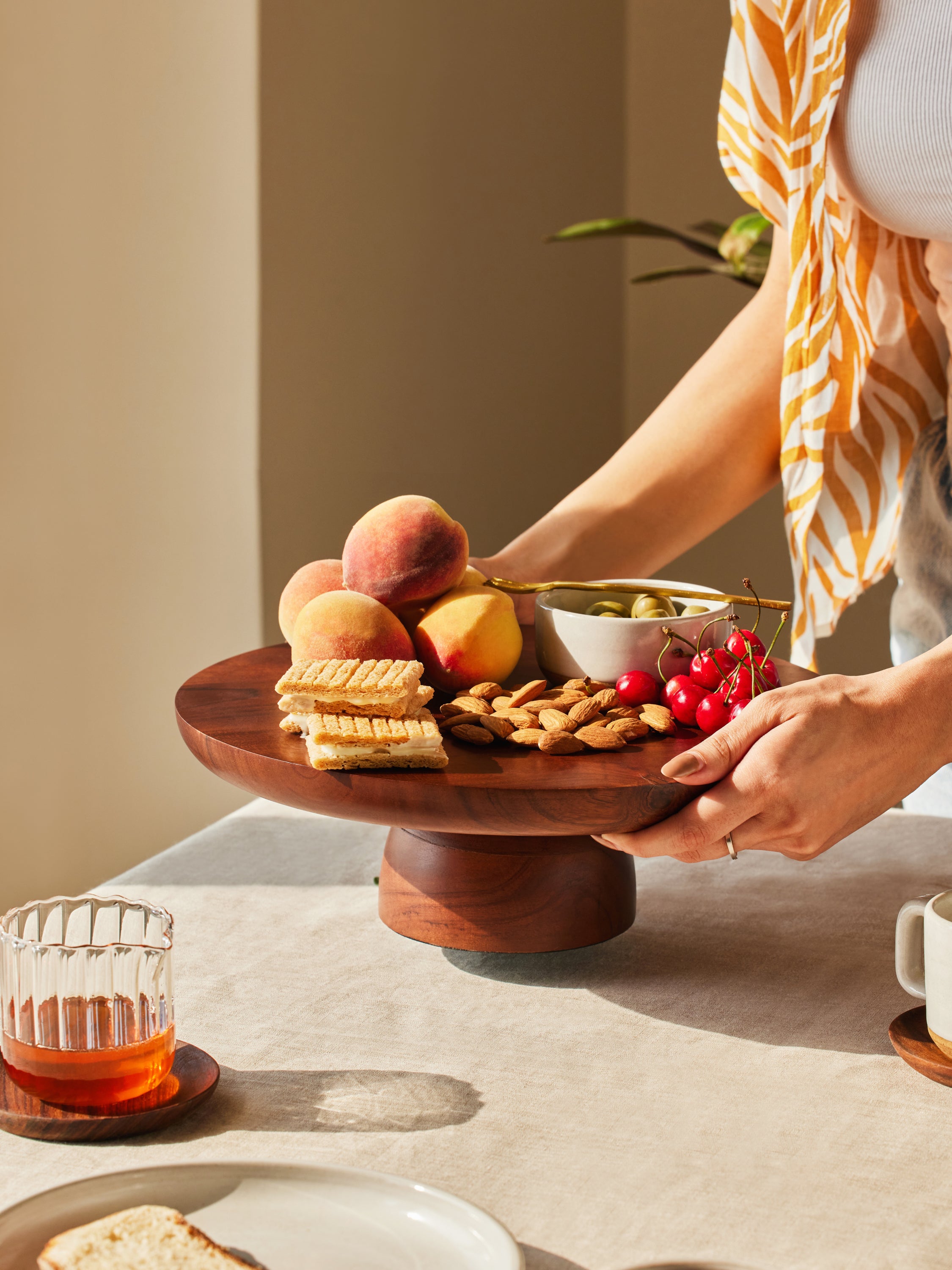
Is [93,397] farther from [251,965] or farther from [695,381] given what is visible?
[251,965]

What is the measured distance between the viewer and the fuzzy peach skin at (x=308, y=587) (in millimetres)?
876

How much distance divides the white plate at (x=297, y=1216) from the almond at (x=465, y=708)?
299 millimetres

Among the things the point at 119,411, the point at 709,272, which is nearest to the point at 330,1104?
the point at 119,411

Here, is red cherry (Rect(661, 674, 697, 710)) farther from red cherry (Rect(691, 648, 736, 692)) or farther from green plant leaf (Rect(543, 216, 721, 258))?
green plant leaf (Rect(543, 216, 721, 258))

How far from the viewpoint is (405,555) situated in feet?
2.70

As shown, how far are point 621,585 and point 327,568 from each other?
214mm

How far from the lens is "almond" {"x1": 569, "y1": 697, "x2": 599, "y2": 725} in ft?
2.35

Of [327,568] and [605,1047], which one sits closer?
[605,1047]

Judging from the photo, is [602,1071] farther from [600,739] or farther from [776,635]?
[776,635]

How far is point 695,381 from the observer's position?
3.81 feet

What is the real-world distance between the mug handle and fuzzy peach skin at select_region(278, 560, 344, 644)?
0.44m

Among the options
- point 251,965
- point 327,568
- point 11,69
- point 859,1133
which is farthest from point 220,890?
point 11,69

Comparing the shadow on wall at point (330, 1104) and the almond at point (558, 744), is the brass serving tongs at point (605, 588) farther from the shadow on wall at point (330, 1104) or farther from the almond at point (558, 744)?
the shadow on wall at point (330, 1104)

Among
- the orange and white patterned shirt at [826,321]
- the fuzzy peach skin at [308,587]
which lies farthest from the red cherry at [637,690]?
the orange and white patterned shirt at [826,321]
